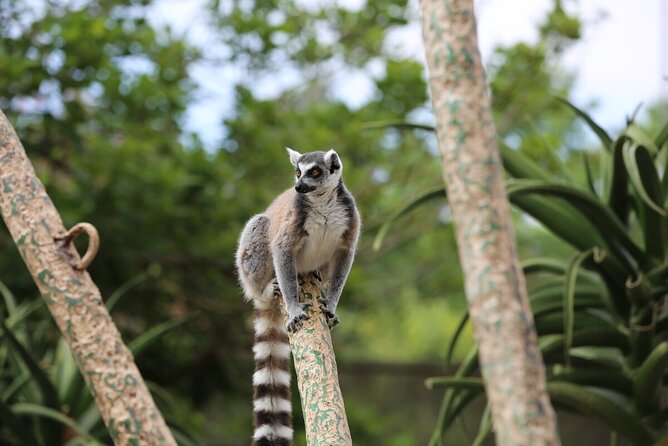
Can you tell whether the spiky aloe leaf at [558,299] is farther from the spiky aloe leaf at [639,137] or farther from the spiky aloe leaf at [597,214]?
the spiky aloe leaf at [639,137]

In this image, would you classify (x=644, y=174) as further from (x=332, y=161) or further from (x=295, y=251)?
(x=295, y=251)

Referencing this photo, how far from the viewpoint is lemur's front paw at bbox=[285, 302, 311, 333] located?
2.66 m

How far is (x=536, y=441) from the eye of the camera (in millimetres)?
1355

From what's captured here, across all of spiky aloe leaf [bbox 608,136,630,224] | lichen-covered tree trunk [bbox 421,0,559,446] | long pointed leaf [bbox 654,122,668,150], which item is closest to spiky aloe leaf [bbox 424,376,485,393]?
spiky aloe leaf [bbox 608,136,630,224]

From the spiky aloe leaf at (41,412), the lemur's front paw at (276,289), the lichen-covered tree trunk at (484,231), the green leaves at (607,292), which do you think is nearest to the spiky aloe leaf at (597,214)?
the green leaves at (607,292)

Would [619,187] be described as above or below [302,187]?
above

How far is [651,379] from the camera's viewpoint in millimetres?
3338

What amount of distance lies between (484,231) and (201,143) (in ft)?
15.9

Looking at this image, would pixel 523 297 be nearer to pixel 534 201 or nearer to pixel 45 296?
pixel 45 296

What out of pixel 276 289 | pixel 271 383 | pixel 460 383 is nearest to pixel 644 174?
pixel 460 383

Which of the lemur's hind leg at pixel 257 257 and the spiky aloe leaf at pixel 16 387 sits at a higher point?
the lemur's hind leg at pixel 257 257

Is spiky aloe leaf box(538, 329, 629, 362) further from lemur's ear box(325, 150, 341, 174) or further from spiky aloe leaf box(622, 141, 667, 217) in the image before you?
lemur's ear box(325, 150, 341, 174)

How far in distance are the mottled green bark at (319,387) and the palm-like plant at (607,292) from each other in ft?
2.57

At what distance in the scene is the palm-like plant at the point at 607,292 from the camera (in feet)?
10.8
